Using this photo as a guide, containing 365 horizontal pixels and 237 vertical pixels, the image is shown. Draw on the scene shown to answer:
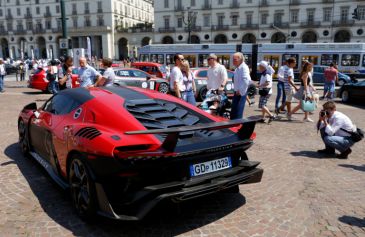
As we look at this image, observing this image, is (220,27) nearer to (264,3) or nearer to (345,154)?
(264,3)

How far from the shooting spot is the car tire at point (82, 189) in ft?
10.5

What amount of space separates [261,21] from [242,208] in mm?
63570

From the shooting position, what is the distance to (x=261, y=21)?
62906 millimetres

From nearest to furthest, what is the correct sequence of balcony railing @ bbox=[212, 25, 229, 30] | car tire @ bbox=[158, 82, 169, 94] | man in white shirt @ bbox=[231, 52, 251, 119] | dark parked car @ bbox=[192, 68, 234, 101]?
man in white shirt @ bbox=[231, 52, 251, 119], dark parked car @ bbox=[192, 68, 234, 101], car tire @ bbox=[158, 82, 169, 94], balcony railing @ bbox=[212, 25, 229, 30]

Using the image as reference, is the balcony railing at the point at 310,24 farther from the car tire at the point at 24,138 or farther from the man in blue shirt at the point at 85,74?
the car tire at the point at 24,138

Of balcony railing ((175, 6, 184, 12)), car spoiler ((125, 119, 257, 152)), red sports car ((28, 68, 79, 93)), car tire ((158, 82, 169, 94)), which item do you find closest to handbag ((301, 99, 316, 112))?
car spoiler ((125, 119, 257, 152))

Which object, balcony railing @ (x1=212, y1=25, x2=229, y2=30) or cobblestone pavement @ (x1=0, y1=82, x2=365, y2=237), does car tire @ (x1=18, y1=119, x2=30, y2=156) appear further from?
balcony railing @ (x1=212, y1=25, x2=229, y2=30)

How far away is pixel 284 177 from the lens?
4844mm

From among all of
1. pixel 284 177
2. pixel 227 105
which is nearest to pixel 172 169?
pixel 284 177

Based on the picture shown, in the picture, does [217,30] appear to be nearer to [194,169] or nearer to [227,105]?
[227,105]

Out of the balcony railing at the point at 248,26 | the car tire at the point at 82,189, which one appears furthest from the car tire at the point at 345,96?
the balcony railing at the point at 248,26

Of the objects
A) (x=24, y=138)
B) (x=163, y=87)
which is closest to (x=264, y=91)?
(x=24, y=138)

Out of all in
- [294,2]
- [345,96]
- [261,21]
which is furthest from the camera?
[261,21]

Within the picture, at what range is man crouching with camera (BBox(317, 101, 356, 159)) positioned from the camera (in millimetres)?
5676
